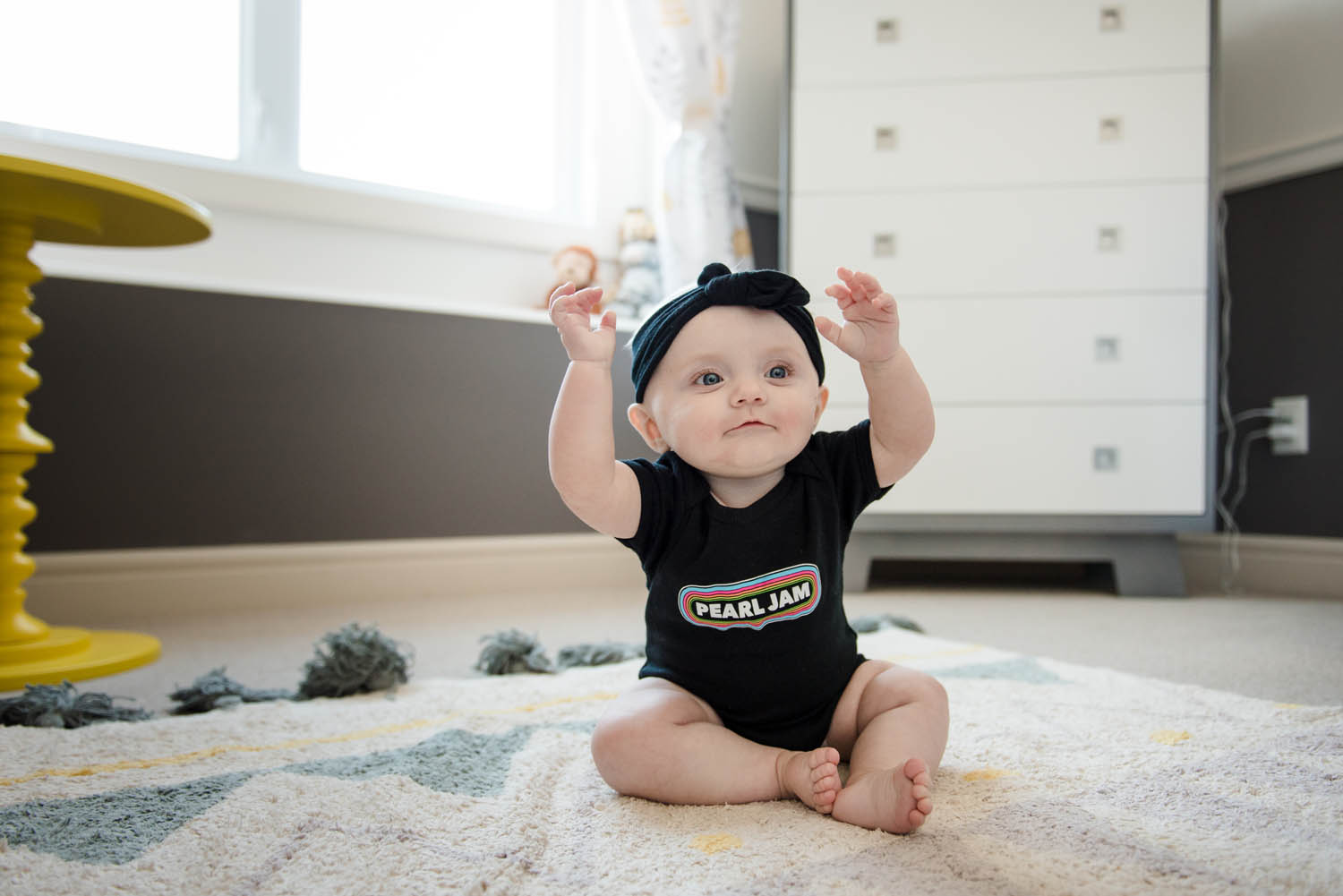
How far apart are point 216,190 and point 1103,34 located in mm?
1894

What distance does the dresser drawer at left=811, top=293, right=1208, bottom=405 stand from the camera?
6.63ft

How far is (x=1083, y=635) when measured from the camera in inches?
62.8

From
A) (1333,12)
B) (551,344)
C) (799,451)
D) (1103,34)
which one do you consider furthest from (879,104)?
(799,451)

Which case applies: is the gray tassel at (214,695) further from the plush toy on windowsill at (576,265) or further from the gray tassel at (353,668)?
the plush toy on windowsill at (576,265)

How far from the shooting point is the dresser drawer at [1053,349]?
6.63 feet

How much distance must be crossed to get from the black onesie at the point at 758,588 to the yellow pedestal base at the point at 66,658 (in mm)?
853

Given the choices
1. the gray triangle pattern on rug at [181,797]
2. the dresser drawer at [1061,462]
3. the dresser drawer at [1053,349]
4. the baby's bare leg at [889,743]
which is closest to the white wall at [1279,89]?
the dresser drawer at [1053,349]

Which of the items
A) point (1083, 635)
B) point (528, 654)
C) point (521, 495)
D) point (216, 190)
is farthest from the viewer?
point (521, 495)

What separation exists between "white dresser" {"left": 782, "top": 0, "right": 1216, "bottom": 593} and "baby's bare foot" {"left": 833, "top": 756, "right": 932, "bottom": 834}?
1.42 m

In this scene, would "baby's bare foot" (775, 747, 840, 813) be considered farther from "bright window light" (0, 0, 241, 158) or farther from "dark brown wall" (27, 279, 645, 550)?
"bright window light" (0, 0, 241, 158)

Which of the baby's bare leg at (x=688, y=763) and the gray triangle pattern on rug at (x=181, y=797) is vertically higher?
the baby's bare leg at (x=688, y=763)

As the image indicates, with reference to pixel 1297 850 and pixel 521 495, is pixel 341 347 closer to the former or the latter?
pixel 521 495

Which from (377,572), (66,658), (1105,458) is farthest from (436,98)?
(1105,458)

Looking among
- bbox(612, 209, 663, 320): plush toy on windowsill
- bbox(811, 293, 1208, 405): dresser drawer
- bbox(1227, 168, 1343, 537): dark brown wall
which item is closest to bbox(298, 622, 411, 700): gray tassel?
bbox(811, 293, 1208, 405): dresser drawer
